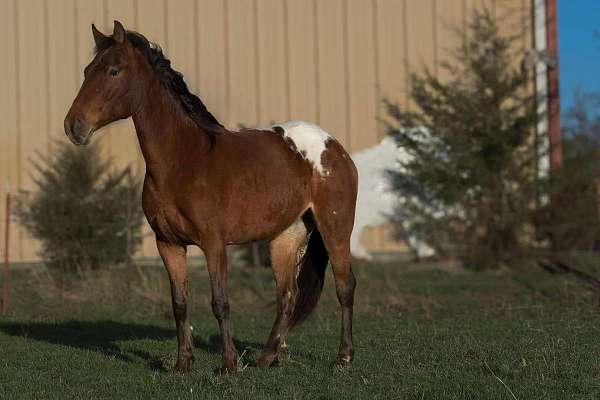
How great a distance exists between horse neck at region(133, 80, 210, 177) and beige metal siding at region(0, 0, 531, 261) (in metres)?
11.6

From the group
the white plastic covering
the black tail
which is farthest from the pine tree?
the black tail

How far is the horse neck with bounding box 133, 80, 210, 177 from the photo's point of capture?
6.23m

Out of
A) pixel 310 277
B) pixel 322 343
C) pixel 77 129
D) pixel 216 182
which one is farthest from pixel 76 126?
pixel 322 343

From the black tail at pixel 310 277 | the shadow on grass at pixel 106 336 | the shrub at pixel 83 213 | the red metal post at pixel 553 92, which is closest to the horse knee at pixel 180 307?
the shadow on grass at pixel 106 336

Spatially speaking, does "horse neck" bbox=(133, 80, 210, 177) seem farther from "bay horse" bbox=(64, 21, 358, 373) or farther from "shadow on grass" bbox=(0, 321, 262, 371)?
"shadow on grass" bbox=(0, 321, 262, 371)

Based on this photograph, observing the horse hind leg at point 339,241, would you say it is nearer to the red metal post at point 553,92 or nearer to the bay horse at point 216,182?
the bay horse at point 216,182

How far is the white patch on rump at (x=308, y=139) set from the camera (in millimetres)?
7086

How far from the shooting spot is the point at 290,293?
23.9 ft

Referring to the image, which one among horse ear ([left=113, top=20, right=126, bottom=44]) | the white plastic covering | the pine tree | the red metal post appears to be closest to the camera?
horse ear ([left=113, top=20, right=126, bottom=44])

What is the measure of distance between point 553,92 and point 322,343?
12236 mm

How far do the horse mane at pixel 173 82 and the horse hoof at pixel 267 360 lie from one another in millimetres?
1695

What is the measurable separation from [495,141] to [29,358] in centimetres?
1125

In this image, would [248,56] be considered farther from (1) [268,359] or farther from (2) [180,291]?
(2) [180,291]

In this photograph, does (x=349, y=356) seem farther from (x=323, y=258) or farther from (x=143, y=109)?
(x=143, y=109)
